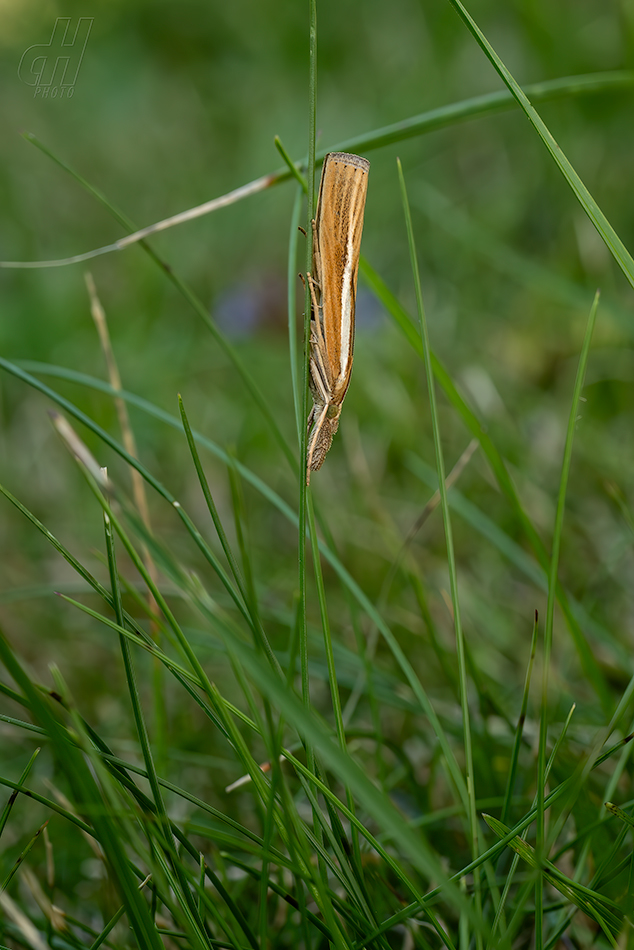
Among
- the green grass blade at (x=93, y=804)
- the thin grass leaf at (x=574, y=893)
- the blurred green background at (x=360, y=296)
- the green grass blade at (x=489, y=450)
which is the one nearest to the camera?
the green grass blade at (x=93, y=804)

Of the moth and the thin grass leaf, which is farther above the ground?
the moth

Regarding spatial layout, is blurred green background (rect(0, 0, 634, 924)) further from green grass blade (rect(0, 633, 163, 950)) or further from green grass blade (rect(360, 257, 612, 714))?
green grass blade (rect(0, 633, 163, 950))

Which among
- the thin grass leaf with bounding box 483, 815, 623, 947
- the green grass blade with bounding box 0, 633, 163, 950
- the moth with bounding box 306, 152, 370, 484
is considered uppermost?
the moth with bounding box 306, 152, 370, 484

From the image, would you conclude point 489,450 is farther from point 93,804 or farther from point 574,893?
point 93,804

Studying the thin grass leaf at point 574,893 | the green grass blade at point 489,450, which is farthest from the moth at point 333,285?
the thin grass leaf at point 574,893

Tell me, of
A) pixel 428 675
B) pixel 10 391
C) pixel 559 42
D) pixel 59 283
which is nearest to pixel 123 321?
pixel 59 283

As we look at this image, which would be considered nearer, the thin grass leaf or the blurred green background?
the thin grass leaf

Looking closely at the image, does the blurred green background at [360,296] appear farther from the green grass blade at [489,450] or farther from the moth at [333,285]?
the moth at [333,285]

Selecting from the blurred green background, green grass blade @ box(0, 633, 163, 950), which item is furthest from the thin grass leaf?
the blurred green background
